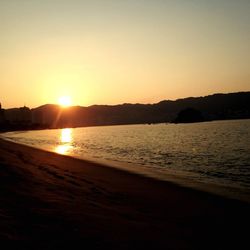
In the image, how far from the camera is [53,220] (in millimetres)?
7879

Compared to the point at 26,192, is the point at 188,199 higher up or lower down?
lower down

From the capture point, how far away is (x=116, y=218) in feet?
29.8

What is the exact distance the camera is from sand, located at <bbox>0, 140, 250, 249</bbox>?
7.01 m

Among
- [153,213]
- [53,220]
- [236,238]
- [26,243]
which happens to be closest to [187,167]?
[153,213]

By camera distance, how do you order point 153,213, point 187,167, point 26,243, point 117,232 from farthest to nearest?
point 187,167, point 153,213, point 117,232, point 26,243

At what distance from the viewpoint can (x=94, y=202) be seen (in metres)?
11.1

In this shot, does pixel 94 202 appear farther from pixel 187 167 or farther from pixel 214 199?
pixel 187 167

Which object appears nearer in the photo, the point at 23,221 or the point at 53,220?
the point at 23,221

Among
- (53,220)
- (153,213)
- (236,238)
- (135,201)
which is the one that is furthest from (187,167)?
(53,220)

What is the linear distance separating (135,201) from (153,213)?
6.54 ft

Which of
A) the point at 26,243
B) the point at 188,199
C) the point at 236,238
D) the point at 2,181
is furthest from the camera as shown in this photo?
the point at 188,199

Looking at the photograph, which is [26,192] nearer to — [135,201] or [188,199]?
[135,201]

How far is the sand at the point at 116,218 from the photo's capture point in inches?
276

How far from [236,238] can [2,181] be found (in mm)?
8348
